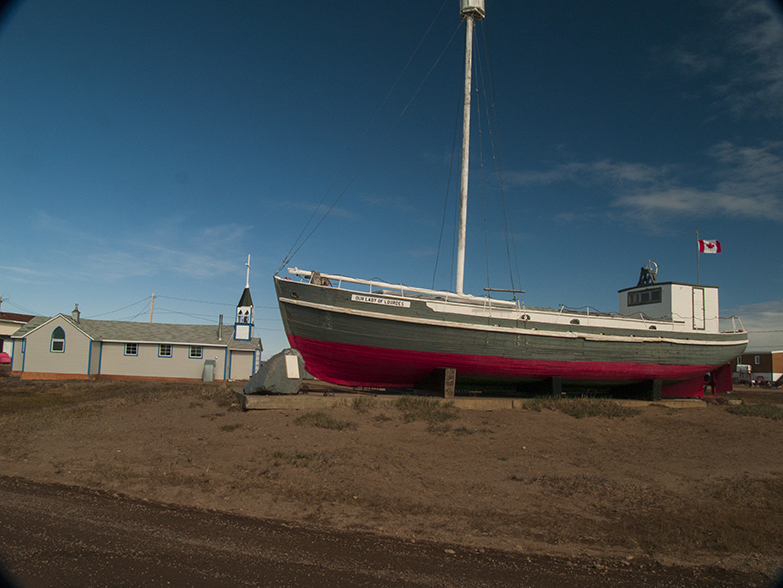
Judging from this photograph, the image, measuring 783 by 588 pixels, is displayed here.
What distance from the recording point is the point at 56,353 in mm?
31047

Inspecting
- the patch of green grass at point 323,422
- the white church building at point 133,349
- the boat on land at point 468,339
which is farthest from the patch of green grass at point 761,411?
the white church building at point 133,349

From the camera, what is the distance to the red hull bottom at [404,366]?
1412 centimetres

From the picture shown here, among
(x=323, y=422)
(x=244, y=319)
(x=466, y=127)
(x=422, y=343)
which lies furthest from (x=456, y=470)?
(x=244, y=319)

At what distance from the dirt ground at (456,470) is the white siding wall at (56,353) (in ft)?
69.1

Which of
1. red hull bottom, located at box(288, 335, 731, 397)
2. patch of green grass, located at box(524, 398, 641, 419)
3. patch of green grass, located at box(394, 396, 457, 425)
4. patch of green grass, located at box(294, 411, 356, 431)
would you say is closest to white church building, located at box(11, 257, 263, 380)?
red hull bottom, located at box(288, 335, 731, 397)

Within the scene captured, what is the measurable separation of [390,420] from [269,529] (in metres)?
6.22

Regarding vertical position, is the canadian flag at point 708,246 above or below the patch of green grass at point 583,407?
above

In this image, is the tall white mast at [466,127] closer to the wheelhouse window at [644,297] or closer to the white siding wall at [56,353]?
the wheelhouse window at [644,297]

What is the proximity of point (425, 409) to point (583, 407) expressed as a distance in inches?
198

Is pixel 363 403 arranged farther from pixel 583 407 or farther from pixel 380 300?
pixel 583 407

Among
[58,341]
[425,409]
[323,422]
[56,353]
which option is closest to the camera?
[323,422]

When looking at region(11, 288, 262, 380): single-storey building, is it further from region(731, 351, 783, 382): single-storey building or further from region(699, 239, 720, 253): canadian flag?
region(731, 351, 783, 382): single-storey building

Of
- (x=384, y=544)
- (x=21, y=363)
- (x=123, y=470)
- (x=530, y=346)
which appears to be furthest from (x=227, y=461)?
(x=21, y=363)

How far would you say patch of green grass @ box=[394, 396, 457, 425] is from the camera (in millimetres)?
11658
